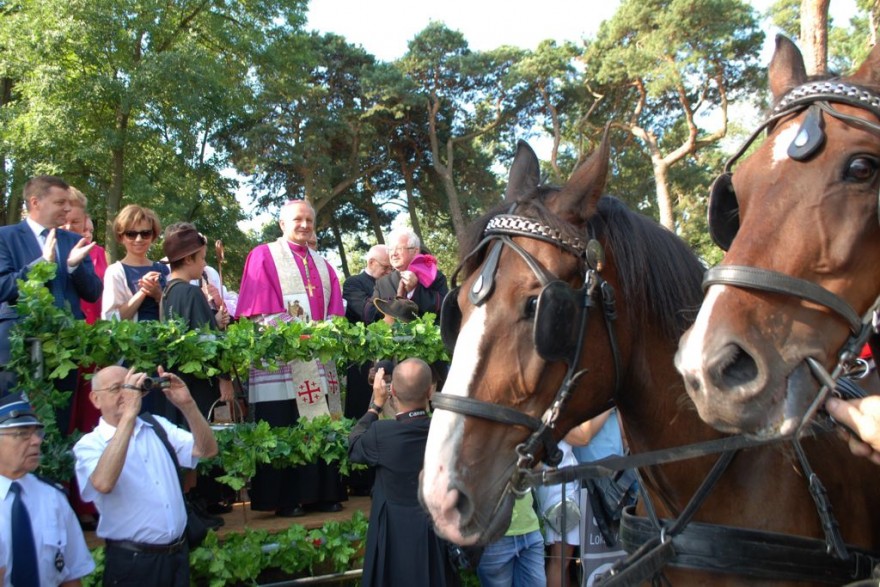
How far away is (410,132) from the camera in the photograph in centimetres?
2764

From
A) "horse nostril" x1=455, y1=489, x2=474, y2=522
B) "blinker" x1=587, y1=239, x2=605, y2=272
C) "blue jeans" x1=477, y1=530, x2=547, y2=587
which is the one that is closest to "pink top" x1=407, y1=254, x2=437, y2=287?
"blue jeans" x1=477, y1=530, x2=547, y2=587

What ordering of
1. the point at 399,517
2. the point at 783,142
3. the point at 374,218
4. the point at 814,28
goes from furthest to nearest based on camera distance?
the point at 374,218
the point at 814,28
the point at 399,517
the point at 783,142

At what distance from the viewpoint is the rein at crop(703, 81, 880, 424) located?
174 cm

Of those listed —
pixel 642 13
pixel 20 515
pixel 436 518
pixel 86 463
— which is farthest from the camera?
pixel 642 13

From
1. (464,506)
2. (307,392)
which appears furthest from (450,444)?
(307,392)

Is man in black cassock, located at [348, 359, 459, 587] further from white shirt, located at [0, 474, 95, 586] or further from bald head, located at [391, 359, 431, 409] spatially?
white shirt, located at [0, 474, 95, 586]

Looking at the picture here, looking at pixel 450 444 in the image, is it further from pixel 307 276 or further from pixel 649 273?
pixel 307 276

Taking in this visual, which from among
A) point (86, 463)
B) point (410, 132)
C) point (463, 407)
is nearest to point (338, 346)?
point (86, 463)

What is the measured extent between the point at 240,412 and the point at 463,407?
428 cm

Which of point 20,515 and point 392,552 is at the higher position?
point 20,515

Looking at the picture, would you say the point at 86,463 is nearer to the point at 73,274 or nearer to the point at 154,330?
the point at 154,330

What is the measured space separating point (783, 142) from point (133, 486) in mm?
3805

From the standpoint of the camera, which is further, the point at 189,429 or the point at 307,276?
the point at 307,276

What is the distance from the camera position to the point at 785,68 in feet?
7.29
